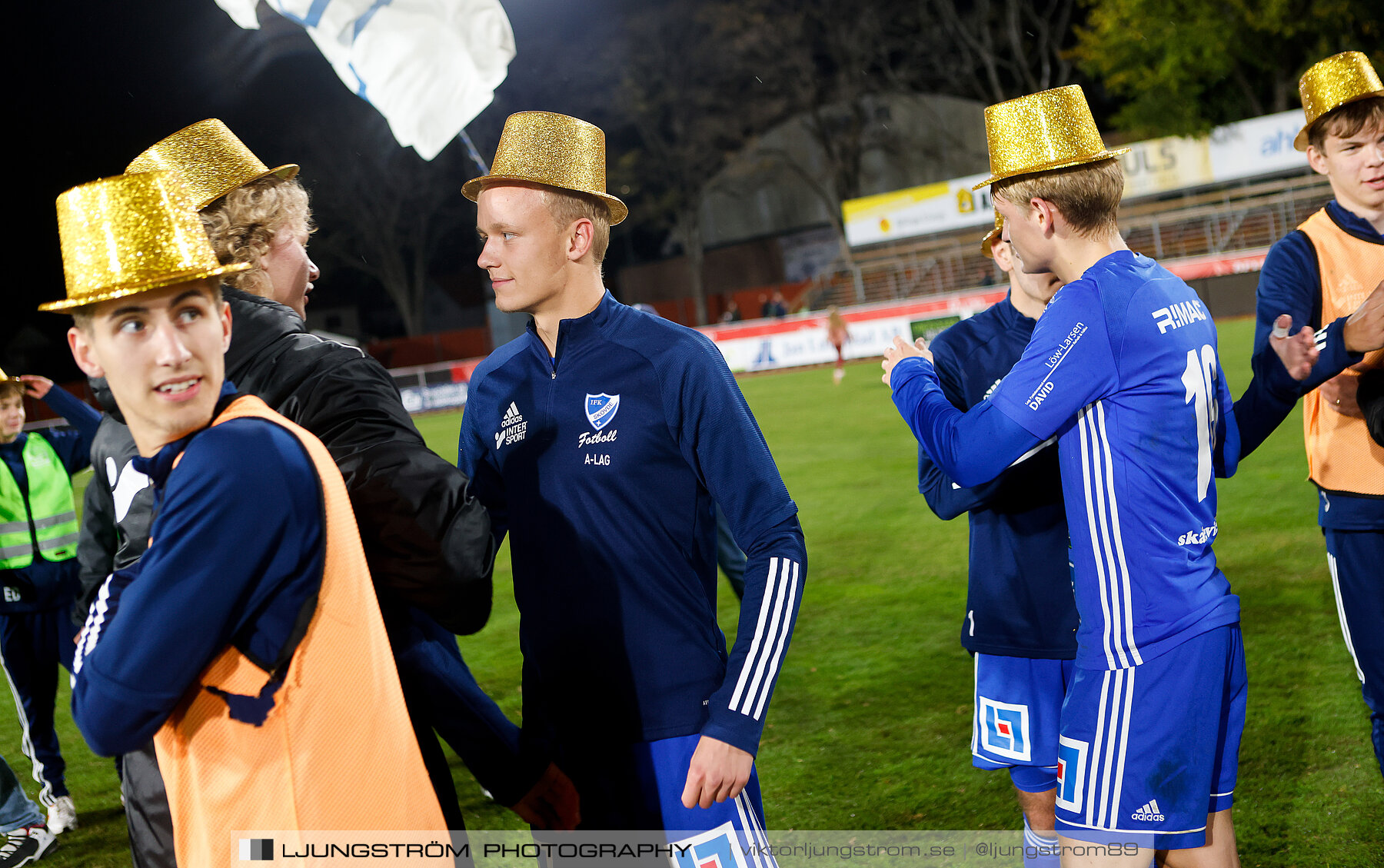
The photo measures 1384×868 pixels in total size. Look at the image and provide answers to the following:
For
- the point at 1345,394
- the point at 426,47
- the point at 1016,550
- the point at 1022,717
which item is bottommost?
the point at 1022,717

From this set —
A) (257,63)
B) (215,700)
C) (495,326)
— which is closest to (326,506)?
(215,700)

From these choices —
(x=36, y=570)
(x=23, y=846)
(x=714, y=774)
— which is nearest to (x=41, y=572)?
(x=36, y=570)

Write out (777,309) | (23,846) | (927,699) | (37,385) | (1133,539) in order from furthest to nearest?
(777,309) < (37,385) < (927,699) < (23,846) < (1133,539)

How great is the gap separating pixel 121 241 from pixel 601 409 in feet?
3.98

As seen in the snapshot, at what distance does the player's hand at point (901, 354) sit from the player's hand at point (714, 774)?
1171mm

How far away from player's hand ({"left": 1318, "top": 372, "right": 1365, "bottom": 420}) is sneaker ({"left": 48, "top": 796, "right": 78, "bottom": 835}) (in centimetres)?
624

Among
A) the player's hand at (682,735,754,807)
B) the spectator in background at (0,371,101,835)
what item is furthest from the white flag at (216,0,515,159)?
the player's hand at (682,735,754,807)

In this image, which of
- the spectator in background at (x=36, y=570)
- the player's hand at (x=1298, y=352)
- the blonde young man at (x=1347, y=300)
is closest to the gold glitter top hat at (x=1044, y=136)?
the player's hand at (x=1298, y=352)

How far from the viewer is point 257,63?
119ft

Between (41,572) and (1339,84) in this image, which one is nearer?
(1339,84)

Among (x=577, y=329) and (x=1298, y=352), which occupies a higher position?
(x=577, y=329)

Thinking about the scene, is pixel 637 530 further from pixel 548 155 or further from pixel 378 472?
pixel 548 155

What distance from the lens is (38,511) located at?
627 cm

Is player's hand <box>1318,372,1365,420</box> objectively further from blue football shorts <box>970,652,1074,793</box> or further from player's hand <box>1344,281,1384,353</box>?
blue football shorts <box>970,652,1074,793</box>
